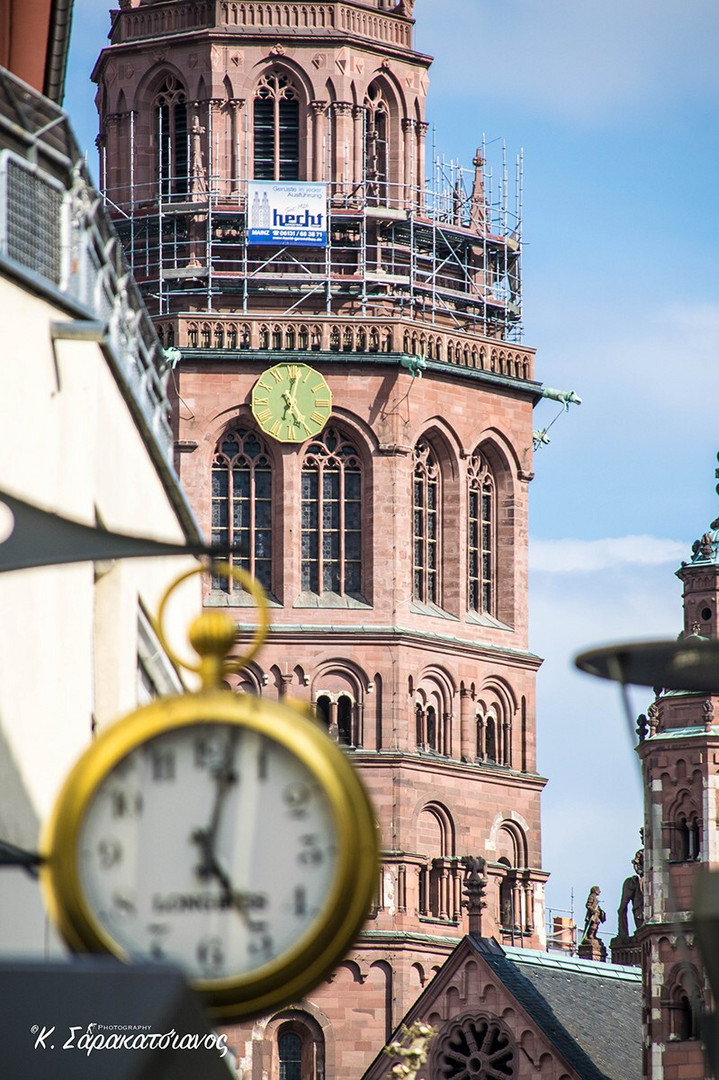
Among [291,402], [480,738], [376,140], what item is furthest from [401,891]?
[376,140]

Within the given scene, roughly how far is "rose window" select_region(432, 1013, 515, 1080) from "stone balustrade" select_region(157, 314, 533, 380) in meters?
19.3

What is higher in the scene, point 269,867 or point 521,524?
point 521,524

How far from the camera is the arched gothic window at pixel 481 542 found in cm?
8981

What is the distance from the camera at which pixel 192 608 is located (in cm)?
2967

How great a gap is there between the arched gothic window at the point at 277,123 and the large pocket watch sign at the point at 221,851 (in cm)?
8091

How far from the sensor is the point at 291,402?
87625 millimetres

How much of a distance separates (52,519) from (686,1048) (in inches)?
2413

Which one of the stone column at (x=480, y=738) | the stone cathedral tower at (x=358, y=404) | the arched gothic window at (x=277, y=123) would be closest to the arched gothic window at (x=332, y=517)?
the stone cathedral tower at (x=358, y=404)

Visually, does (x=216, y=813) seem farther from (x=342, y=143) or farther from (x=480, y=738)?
(x=342, y=143)

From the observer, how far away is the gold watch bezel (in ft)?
31.1

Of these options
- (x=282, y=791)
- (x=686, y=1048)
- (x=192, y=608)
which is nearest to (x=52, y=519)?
(x=282, y=791)

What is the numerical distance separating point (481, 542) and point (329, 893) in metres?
80.6

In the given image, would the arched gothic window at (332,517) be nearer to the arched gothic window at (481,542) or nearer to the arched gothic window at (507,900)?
the arched gothic window at (481,542)

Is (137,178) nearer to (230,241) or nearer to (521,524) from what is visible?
(230,241)
